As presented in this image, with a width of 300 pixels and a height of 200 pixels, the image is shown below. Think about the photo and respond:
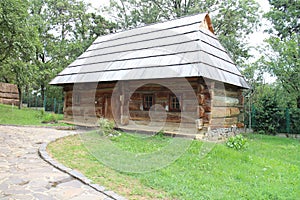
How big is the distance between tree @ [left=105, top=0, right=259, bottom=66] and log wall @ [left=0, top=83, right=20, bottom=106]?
11217mm

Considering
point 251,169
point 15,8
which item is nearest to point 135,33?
point 15,8

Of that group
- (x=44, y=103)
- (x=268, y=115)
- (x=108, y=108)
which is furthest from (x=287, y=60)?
(x=44, y=103)

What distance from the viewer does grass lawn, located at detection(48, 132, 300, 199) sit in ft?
13.3

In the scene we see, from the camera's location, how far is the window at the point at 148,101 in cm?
995

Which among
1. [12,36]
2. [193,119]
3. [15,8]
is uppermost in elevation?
[15,8]

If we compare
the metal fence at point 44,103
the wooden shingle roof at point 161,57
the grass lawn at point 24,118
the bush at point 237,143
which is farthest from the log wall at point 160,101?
the metal fence at point 44,103

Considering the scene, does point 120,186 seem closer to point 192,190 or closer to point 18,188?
point 192,190

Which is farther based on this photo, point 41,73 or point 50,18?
point 50,18

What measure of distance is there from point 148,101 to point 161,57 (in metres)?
1.92

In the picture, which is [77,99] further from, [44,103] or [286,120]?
[286,120]

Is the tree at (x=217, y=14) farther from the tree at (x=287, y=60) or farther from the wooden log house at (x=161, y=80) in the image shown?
the wooden log house at (x=161, y=80)

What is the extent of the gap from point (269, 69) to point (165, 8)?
1218 centimetres

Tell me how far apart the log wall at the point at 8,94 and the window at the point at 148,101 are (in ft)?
54.3

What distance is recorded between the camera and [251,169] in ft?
18.2
